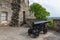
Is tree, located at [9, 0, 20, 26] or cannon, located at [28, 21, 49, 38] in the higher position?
tree, located at [9, 0, 20, 26]

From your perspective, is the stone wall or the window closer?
the stone wall

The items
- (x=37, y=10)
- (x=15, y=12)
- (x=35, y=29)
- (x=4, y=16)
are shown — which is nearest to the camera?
(x=35, y=29)

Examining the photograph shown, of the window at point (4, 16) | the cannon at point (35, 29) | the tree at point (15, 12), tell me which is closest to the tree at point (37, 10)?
the tree at point (15, 12)

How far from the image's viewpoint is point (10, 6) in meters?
23.7

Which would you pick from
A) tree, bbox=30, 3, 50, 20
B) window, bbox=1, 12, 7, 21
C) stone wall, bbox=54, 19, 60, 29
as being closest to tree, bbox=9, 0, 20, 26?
window, bbox=1, 12, 7, 21

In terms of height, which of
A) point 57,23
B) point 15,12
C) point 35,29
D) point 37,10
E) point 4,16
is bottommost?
point 35,29

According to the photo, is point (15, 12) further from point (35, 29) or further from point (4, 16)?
point (35, 29)

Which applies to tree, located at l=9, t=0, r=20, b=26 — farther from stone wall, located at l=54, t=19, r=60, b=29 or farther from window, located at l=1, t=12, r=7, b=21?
stone wall, located at l=54, t=19, r=60, b=29

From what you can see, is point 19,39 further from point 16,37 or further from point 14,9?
point 14,9

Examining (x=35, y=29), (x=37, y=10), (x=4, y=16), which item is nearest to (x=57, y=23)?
(x=35, y=29)

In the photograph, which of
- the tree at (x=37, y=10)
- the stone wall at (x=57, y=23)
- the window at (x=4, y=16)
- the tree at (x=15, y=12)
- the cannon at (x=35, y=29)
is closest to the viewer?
the cannon at (x=35, y=29)

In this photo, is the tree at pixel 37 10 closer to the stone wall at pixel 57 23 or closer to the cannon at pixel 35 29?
the stone wall at pixel 57 23

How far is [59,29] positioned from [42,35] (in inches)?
109

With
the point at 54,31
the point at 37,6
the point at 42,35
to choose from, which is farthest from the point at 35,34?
the point at 37,6
